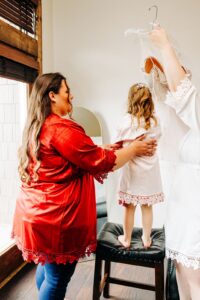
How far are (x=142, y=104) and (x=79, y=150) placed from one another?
45 cm

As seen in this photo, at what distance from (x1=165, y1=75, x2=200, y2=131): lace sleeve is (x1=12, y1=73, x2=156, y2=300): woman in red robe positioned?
17.8 inches

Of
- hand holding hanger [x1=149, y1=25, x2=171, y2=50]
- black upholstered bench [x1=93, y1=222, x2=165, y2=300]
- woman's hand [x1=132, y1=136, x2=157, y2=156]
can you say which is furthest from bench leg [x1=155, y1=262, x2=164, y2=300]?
hand holding hanger [x1=149, y1=25, x2=171, y2=50]

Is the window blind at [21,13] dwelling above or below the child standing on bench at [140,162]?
above

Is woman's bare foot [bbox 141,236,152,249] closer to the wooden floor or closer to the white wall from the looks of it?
the wooden floor

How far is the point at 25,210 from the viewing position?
143 cm

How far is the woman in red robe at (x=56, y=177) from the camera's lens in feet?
4.45

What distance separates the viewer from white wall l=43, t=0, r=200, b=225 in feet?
8.49

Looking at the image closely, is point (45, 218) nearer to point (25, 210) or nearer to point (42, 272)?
point (25, 210)

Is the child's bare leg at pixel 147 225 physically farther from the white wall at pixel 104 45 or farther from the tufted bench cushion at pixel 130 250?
the white wall at pixel 104 45

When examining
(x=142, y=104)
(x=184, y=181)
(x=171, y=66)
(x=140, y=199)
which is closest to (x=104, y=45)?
(x=142, y=104)

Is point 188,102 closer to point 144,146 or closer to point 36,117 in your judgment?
point 144,146

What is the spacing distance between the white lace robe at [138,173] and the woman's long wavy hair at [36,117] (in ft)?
1.39

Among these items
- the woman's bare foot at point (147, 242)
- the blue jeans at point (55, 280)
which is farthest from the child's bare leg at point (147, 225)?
the blue jeans at point (55, 280)

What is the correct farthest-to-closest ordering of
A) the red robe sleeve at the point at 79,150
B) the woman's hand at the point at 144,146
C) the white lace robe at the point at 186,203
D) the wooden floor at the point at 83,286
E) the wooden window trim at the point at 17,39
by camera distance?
the wooden floor at the point at 83,286 < the wooden window trim at the point at 17,39 < the woman's hand at the point at 144,146 < the red robe sleeve at the point at 79,150 < the white lace robe at the point at 186,203
